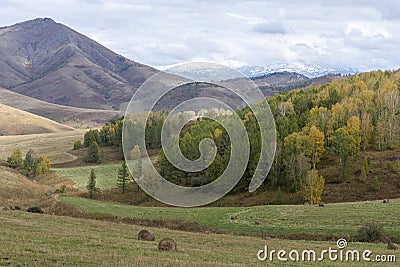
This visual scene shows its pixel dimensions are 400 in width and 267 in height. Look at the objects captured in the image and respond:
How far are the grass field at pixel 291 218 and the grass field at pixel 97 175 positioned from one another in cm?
5831

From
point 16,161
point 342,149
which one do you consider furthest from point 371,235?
point 16,161

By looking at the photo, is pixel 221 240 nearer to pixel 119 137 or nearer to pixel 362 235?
pixel 362 235

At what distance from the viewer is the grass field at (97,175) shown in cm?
12012

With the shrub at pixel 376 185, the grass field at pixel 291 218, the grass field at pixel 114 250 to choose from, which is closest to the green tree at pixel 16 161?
the grass field at pixel 291 218

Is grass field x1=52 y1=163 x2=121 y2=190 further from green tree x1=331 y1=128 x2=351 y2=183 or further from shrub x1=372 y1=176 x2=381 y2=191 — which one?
shrub x1=372 y1=176 x2=381 y2=191

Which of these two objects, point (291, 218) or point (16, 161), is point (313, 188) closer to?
point (291, 218)

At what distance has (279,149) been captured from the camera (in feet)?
332

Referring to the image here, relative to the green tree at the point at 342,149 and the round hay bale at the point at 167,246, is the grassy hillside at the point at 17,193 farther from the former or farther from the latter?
the green tree at the point at 342,149

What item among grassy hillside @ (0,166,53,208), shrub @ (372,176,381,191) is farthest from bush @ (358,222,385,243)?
shrub @ (372,176,381,191)

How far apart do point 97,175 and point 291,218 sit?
92.2 m

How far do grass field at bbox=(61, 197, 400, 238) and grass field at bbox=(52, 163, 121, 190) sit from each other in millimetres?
58307

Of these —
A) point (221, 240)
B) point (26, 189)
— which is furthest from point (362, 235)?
point (26, 189)

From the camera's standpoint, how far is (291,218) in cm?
5016

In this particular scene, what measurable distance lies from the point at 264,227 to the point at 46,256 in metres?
29.9
